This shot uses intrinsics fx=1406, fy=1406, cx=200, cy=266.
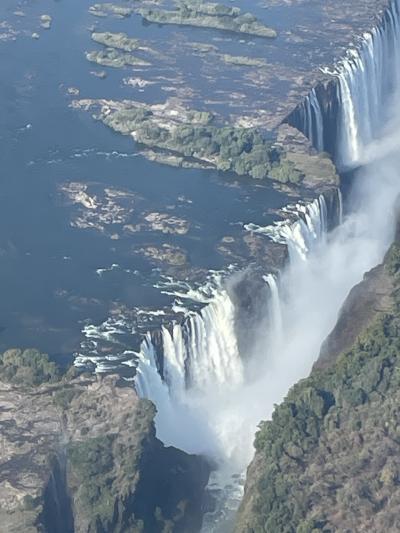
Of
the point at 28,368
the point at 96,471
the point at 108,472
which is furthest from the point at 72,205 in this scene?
the point at 96,471

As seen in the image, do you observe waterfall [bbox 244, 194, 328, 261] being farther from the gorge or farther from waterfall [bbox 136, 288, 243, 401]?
waterfall [bbox 136, 288, 243, 401]

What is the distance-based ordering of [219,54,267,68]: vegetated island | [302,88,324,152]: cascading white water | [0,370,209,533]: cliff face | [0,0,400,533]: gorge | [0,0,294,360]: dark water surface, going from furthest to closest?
[219,54,267,68]: vegetated island
[302,88,324,152]: cascading white water
[0,0,294,360]: dark water surface
[0,0,400,533]: gorge
[0,370,209,533]: cliff face

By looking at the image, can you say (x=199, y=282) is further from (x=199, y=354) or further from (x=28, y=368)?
(x=28, y=368)

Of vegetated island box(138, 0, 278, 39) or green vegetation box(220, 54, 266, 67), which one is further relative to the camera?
vegetated island box(138, 0, 278, 39)

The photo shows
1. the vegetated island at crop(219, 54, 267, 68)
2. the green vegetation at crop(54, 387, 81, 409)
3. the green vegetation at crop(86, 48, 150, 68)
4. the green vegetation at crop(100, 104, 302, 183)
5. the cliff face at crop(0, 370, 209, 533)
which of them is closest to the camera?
the cliff face at crop(0, 370, 209, 533)

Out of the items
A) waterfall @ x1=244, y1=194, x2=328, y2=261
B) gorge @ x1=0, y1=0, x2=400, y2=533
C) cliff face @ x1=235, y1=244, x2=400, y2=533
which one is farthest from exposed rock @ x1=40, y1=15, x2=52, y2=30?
cliff face @ x1=235, y1=244, x2=400, y2=533

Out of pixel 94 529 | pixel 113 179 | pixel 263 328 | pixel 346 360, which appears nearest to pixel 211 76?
pixel 113 179

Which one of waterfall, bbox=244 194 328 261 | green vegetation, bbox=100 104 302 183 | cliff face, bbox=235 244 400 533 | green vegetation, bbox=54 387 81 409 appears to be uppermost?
green vegetation, bbox=100 104 302 183
